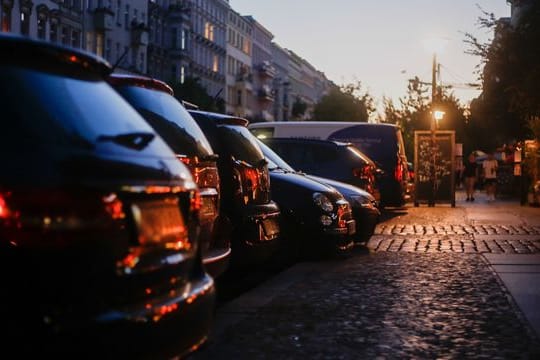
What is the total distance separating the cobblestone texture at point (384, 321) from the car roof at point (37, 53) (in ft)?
8.73

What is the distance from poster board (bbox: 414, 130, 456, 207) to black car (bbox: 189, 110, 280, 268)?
72.1ft

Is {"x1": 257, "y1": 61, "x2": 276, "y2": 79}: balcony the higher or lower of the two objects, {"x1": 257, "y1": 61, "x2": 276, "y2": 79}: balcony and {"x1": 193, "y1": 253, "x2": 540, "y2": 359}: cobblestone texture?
Answer: the higher

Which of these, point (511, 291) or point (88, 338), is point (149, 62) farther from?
point (88, 338)

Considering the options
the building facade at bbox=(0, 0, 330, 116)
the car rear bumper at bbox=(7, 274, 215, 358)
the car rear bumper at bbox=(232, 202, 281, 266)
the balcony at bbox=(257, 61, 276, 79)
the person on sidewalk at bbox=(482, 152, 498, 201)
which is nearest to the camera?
the car rear bumper at bbox=(7, 274, 215, 358)

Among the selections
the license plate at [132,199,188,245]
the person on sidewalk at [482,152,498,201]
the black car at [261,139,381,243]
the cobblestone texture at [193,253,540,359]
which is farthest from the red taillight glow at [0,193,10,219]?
the person on sidewalk at [482,152,498,201]

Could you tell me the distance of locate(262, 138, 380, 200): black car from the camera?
745 inches

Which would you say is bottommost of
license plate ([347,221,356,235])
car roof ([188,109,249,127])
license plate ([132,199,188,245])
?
license plate ([347,221,356,235])

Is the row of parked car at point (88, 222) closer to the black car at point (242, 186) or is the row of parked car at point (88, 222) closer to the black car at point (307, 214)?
the black car at point (242, 186)

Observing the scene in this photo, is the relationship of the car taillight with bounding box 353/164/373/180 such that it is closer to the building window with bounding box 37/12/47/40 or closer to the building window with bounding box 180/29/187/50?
the building window with bounding box 37/12/47/40

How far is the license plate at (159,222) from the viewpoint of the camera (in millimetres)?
4238

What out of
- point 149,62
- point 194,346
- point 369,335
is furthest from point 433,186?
point 149,62

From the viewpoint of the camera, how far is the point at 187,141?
23.9 ft

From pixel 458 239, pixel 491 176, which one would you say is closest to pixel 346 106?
pixel 491 176

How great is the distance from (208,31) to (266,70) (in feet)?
102
